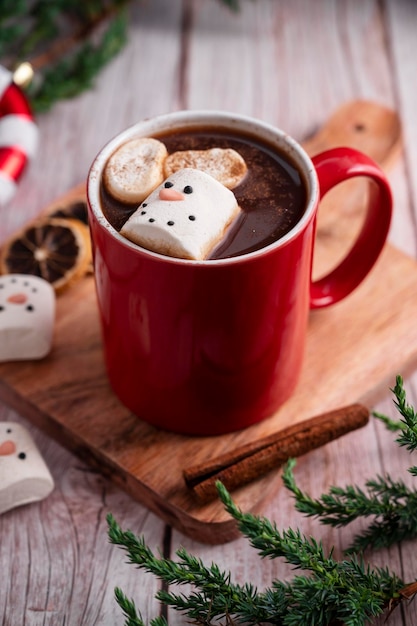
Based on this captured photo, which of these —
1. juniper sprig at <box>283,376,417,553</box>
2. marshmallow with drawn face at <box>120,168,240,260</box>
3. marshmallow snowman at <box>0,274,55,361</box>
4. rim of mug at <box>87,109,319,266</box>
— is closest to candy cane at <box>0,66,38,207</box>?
marshmallow snowman at <box>0,274,55,361</box>

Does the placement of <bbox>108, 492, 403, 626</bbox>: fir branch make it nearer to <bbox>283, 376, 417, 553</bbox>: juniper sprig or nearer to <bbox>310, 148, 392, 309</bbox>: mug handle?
<bbox>283, 376, 417, 553</bbox>: juniper sprig

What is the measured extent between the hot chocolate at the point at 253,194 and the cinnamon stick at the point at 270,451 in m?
0.32

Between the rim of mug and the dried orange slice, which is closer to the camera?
the rim of mug

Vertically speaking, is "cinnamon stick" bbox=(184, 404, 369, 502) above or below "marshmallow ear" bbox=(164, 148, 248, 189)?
below

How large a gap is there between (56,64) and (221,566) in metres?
1.29

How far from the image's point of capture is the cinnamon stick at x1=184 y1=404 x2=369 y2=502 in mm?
1226

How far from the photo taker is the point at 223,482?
1222mm

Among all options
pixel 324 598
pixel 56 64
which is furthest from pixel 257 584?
pixel 56 64

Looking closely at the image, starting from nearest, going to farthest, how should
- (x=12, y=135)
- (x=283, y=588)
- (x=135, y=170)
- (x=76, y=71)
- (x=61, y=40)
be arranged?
(x=283, y=588), (x=135, y=170), (x=12, y=135), (x=76, y=71), (x=61, y=40)

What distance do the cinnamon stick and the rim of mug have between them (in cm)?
32

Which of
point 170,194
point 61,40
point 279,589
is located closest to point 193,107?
point 61,40

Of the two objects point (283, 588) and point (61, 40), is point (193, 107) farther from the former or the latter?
point (283, 588)

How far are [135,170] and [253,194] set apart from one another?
17 centimetres

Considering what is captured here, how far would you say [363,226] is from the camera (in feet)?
4.40
